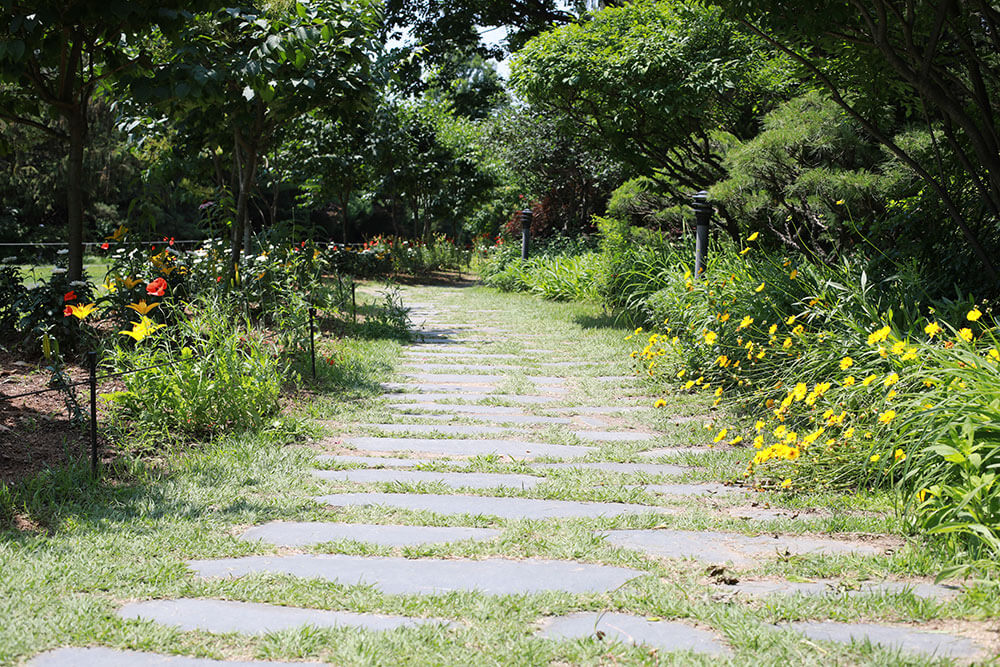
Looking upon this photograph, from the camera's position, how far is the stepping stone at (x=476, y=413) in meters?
4.92

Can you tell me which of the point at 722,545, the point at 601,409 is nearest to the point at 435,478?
the point at 722,545

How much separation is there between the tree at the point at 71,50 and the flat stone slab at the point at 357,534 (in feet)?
9.24

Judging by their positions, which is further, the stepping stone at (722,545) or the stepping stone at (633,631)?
the stepping stone at (722,545)

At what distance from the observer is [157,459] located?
388 cm

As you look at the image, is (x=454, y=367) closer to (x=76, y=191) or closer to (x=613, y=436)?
(x=613, y=436)

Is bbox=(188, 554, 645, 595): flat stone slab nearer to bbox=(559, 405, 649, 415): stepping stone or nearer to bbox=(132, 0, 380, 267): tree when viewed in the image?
bbox=(559, 405, 649, 415): stepping stone

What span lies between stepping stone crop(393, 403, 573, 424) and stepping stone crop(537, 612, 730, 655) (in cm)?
257

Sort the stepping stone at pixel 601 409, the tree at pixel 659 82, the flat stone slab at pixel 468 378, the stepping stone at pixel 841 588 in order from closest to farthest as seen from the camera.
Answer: the stepping stone at pixel 841 588 → the stepping stone at pixel 601 409 → the flat stone slab at pixel 468 378 → the tree at pixel 659 82

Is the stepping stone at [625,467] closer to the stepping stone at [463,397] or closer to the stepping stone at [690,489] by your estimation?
the stepping stone at [690,489]

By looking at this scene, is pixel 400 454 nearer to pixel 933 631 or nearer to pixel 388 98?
pixel 933 631

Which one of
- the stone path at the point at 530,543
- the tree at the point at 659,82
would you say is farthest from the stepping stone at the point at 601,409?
the tree at the point at 659,82

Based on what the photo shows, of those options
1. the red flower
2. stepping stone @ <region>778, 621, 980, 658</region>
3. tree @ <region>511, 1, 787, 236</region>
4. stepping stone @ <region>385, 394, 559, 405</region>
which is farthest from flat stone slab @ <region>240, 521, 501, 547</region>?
tree @ <region>511, 1, 787, 236</region>

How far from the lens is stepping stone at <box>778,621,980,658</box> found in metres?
2.06

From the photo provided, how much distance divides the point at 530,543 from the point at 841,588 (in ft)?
3.48
